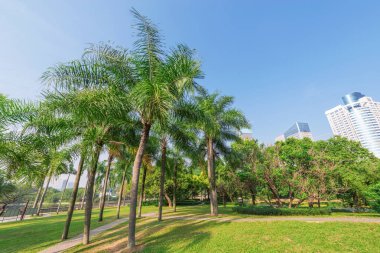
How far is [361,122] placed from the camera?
15338 cm

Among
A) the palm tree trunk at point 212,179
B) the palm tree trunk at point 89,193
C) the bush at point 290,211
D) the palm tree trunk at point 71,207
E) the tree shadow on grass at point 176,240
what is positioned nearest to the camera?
the tree shadow on grass at point 176,240

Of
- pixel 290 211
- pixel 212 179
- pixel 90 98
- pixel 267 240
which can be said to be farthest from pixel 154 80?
pixel 290 211

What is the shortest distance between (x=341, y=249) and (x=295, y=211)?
9.87m

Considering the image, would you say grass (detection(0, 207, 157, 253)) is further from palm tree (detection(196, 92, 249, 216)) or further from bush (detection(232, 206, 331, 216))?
bush (detection(232, 206, 331, 216))

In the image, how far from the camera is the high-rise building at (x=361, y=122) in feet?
481

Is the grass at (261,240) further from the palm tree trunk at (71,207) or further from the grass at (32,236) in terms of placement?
the palm tree trunk at (71,207)

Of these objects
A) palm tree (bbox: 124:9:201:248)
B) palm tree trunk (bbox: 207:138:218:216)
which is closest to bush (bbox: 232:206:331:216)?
palm tree trunk (bbox: 207:138:218:216)

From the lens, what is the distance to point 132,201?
830 centimetres

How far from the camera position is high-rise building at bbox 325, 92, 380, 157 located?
146750mm

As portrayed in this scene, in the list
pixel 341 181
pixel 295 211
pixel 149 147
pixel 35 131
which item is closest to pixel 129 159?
pixel 149 147

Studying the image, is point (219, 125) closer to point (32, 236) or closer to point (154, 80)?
point (154, 80)

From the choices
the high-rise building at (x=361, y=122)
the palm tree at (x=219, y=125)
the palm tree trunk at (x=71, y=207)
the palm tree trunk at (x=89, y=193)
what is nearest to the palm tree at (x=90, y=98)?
the palm tree trunk at (x=89, y=193)

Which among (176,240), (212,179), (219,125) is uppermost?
(219,125)

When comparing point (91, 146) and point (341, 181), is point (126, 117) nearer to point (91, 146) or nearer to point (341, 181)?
point (91, 146)
